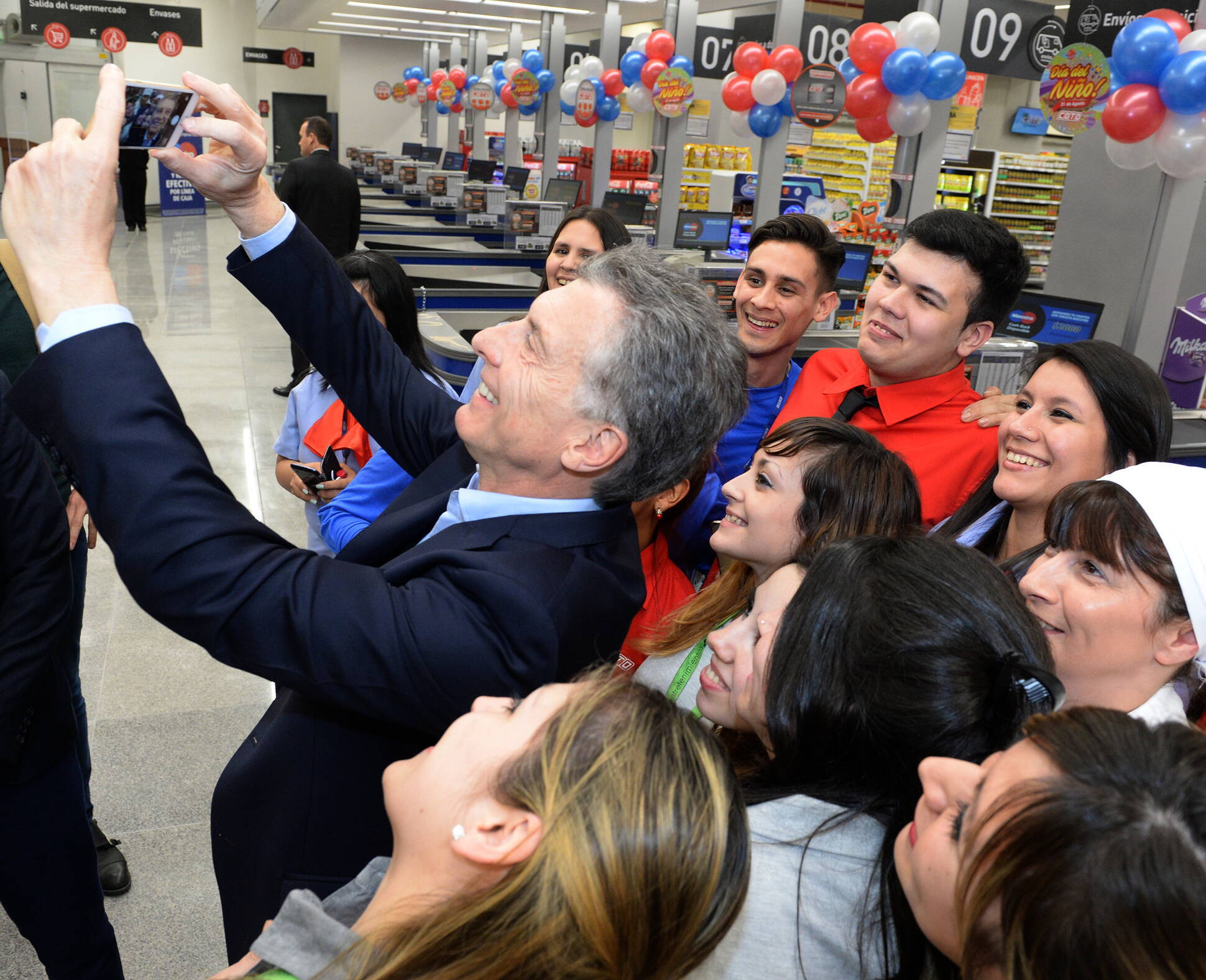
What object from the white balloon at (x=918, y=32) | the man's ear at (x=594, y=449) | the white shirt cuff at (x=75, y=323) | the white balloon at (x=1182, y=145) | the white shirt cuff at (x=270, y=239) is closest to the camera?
the white shirt cuff at (x=75, y=323)

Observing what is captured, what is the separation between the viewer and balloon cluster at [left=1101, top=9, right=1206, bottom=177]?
3.16 meters

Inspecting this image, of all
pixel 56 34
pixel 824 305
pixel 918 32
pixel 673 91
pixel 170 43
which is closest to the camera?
pixel 824 305

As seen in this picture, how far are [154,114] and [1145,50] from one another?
3394 mm

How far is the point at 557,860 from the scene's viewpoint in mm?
720

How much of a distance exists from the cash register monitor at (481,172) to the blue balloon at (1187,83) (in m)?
9.45

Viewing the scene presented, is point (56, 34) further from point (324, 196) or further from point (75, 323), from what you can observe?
point (75, 323)

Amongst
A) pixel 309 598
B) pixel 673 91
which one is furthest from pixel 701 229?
pixel 309 598

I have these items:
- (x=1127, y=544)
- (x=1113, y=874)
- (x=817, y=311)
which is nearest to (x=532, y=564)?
(x=1113, y=874)

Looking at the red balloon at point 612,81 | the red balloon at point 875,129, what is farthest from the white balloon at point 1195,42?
the red balloon at point 612,81

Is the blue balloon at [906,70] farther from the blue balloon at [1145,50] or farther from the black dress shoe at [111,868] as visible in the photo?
the black dress shoe at [111,868]

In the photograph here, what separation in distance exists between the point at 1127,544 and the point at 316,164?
6622 millimetres

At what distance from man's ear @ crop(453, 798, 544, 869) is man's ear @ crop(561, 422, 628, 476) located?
18.4 inches

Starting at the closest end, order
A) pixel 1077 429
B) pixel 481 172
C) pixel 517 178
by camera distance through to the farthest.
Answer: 1. pixel 1077 429
2. pixel 517 178
3. pixel 481 172

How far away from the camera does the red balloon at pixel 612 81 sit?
8.66 meters
